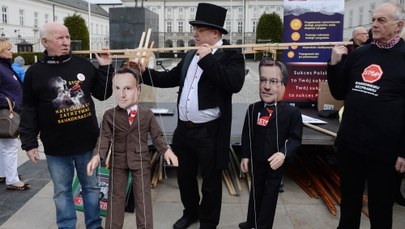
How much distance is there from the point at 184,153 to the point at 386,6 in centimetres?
198

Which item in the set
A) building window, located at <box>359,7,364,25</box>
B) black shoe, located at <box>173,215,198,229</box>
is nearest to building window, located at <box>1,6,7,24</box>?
building window, located at <box>359,7,364,25</box>

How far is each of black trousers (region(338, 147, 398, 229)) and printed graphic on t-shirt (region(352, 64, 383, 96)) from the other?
48 centimetres

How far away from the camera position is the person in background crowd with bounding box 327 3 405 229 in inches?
105

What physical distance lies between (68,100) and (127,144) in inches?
23.1

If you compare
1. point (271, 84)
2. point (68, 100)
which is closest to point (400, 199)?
point (271, 84)

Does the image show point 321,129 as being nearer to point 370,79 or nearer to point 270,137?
point 270,137

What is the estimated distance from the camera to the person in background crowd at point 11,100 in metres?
4.34

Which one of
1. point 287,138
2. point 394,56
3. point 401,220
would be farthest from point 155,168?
point 394,56

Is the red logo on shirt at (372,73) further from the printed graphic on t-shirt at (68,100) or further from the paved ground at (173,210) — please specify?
the printed graphic on t-shirt at (68,100)

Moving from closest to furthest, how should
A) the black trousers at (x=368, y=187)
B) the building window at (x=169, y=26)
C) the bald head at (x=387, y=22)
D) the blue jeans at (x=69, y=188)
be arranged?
the bald head at (x=387, y=22) → the black trousers at (x=368, y=187) → the blue jeans at (x=69, y=188) → the building window at (x=169, y=26)

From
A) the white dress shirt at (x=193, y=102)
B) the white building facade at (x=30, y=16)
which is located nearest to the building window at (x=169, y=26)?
the white building facade at (x=30, y=16)

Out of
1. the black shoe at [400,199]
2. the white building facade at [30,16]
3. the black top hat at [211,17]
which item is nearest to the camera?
the black top hat at [211,17]

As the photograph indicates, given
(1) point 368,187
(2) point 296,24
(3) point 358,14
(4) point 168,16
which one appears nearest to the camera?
(1) point 368,187

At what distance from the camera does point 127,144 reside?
3059 mm
